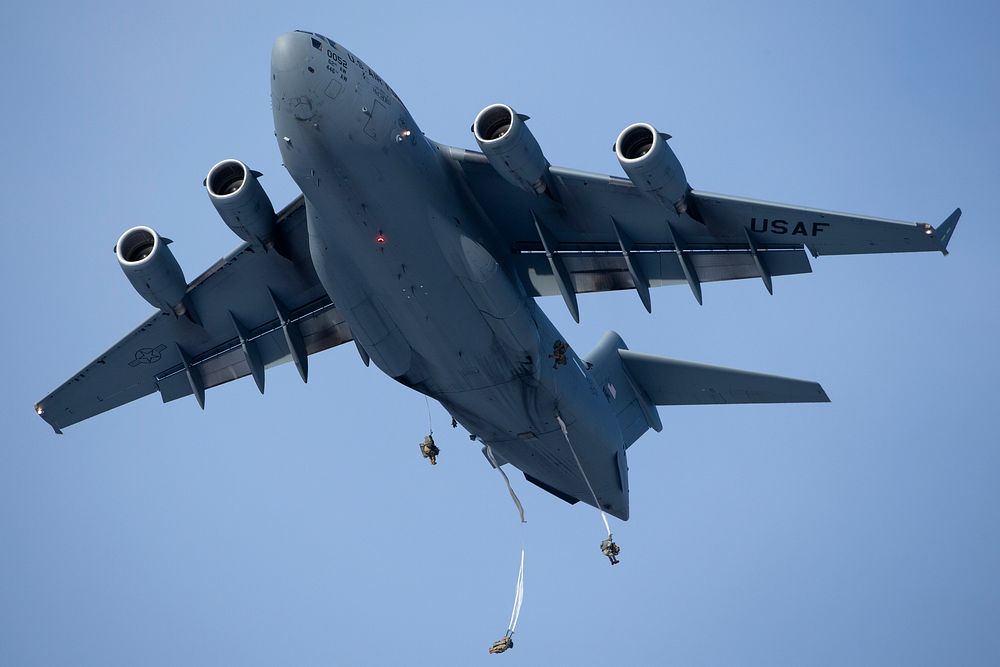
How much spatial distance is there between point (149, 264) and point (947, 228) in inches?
387

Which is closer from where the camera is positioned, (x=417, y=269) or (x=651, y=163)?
(x=651, y=163)

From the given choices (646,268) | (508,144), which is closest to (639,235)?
(646,268)

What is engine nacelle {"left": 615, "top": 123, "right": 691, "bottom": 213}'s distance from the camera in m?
14.2

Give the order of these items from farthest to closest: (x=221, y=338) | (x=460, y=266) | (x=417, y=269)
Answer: (x=221, y=338), (x=460, y=266), (x=417, y=269)

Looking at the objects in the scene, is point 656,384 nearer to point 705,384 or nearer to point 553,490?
point 705,384

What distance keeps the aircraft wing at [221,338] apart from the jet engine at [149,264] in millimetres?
911

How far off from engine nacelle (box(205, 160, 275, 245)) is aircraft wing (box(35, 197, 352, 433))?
3.12 ft

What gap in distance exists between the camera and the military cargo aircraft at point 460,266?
1416 cm

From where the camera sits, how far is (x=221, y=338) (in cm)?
1838

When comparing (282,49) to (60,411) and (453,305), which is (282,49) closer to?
(453,305)

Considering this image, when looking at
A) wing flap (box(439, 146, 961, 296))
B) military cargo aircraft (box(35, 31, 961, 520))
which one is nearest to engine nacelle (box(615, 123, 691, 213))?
military cargo aircraft (box(35, 31, 961, 520))

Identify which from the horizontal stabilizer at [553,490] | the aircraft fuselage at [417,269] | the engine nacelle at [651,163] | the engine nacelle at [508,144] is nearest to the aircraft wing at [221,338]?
the aircraft fuselage at [417,269]

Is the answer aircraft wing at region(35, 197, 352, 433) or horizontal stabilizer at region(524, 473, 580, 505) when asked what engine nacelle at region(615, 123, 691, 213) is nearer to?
aircraft wing at region(35, 197, 352, 433)

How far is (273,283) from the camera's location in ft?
57.5
